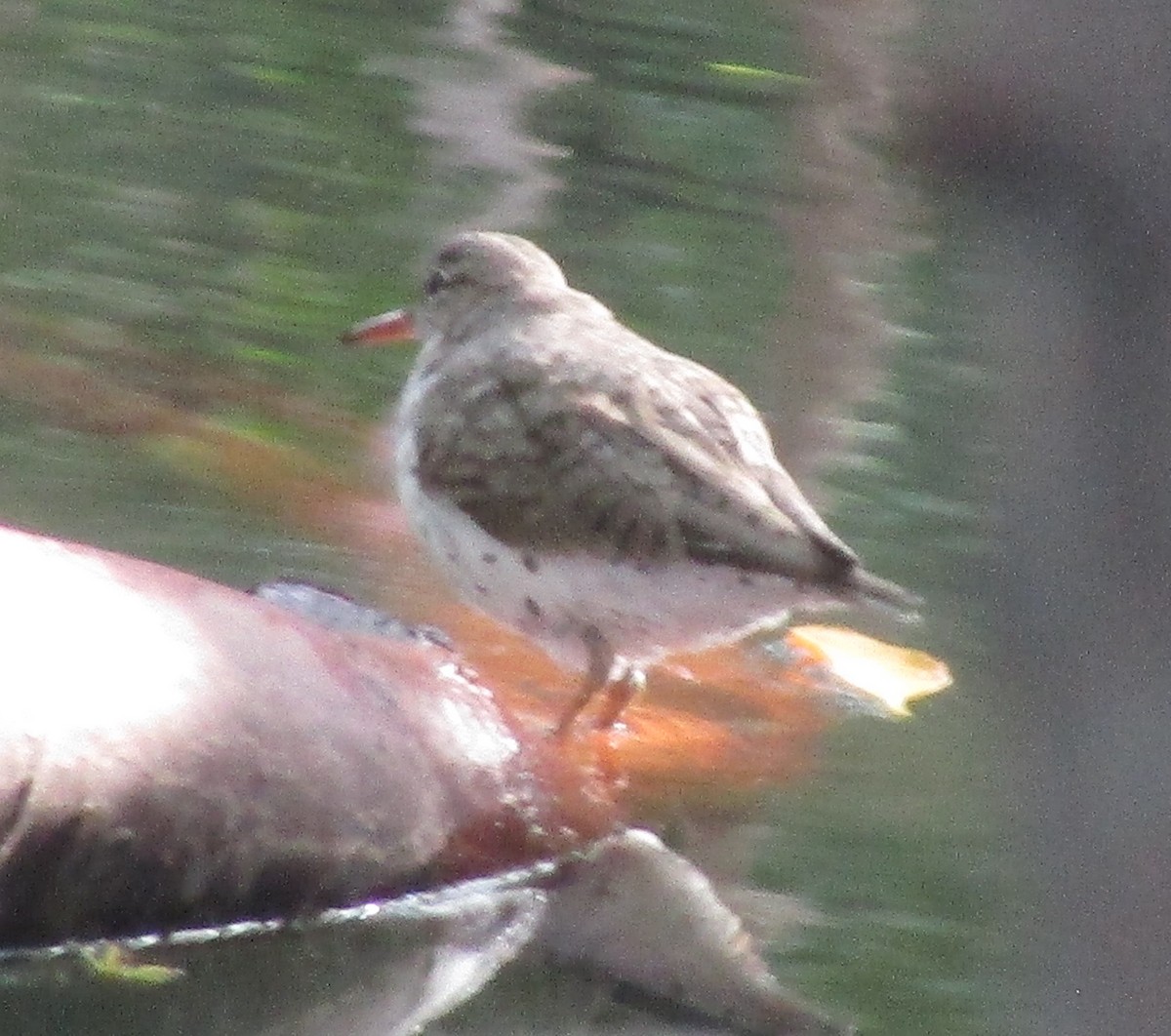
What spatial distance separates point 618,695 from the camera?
212 inches

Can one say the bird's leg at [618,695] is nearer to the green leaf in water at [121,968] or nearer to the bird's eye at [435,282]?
the bird's eye at [435,282]

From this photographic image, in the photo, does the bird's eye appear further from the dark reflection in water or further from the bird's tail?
the bird's tail

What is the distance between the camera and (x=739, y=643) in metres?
6.14

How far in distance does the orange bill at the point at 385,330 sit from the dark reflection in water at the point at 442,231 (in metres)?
0.54

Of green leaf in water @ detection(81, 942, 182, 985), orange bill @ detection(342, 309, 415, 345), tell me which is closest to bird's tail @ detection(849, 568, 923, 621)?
green leaf in water @ detection(81, 942, 182, 985)

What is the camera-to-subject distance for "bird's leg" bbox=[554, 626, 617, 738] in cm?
517

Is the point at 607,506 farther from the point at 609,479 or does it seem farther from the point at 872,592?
the point at 872,592

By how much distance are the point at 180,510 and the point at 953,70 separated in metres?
5.09

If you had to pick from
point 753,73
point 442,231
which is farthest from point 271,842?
point 753,73

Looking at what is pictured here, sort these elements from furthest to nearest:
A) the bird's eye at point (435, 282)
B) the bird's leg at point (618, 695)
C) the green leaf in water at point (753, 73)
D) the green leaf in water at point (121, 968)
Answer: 1. the green leaf in water at point (753, 73)
2. the bird's eye at point (435, 282)
3. the bird's leg at point (618, 695)
4. the green leaf in water at point (121, 968)

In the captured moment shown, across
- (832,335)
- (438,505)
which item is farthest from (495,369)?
(832,335)

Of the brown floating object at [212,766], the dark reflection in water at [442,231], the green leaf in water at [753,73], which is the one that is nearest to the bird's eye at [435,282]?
the dark reflection in water at [442,231]

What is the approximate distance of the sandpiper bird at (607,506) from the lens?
15.5 ft

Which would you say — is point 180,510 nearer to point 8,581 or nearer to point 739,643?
point 739,643
